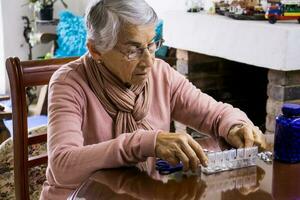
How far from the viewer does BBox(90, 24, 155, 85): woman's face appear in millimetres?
1382

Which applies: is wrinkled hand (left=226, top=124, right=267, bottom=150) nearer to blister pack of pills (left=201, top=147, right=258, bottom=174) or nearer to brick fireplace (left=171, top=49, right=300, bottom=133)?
blister pack of pills (left=201, top=147, right=258, bottom=174)

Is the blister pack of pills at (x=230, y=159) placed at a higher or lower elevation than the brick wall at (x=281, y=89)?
higher

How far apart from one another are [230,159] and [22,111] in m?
0.71

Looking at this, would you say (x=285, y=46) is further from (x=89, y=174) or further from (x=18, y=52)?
(x=18, y=52)

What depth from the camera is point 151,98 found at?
5.02 ft

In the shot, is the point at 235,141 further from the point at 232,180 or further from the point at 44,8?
the point at 44,8

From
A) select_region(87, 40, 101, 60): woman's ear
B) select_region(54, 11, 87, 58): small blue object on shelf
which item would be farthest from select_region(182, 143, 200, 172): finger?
select_region(54, 11, 87, 58): small blue object on shelf

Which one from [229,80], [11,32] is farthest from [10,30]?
[229,80]

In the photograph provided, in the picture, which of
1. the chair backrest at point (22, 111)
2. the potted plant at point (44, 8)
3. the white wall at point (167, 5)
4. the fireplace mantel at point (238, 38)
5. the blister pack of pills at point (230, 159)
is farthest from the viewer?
the potted plant at point (44, 8)

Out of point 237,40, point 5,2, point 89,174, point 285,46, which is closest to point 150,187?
point 89,174

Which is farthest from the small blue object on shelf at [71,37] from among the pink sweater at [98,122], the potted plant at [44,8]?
the pink sweater at [98,122]

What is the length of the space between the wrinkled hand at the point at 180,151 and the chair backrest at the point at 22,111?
24.4 inches

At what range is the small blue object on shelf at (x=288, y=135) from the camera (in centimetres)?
123

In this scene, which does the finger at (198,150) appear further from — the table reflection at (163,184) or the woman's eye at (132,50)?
the woman's eye at (132,50)
